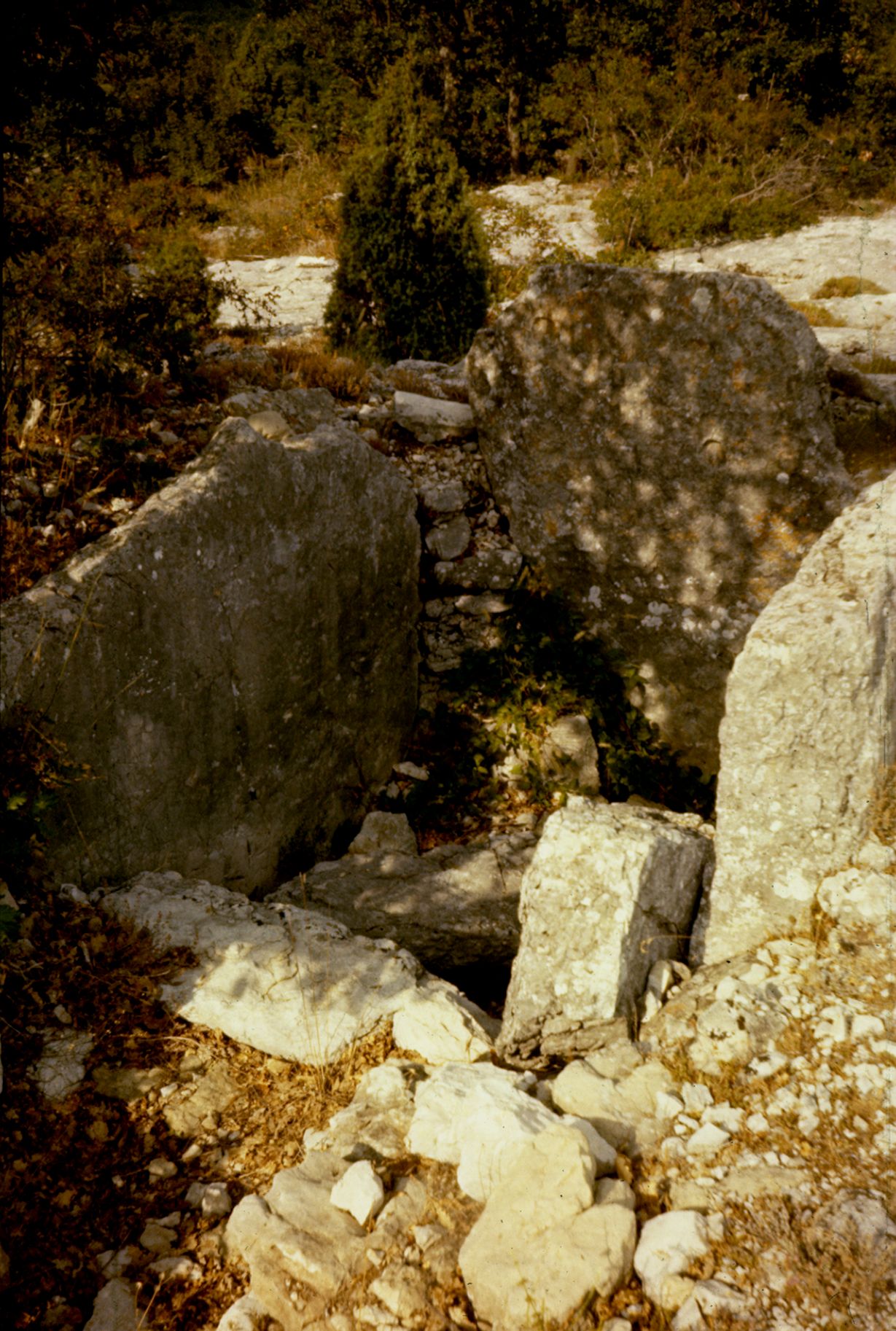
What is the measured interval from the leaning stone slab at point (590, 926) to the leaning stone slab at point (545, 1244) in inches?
33.8

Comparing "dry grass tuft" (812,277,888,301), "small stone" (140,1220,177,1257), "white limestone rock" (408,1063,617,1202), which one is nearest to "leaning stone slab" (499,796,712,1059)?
"white limestone rock" (408,1063,617,1202)

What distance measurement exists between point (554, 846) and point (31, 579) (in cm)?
275

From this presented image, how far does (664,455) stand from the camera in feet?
19.9

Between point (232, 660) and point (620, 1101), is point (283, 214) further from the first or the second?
point (620, 1101)

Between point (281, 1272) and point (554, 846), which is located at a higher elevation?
point (554, 846)

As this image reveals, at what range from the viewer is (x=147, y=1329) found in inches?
97.8

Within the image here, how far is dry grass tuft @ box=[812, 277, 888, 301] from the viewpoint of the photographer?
1102cm

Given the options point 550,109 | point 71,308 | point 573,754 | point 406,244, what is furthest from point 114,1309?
point 550,109

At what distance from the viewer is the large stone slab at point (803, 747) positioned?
124 inches

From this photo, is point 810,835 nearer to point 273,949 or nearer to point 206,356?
point 273,949

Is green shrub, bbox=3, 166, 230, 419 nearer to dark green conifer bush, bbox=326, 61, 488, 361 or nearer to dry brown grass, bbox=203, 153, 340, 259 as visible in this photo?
dark green conifer bush, bbox=326, 61, 488, 361

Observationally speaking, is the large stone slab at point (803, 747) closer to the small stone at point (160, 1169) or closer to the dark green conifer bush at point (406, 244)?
the small stone at point (160, 1169)

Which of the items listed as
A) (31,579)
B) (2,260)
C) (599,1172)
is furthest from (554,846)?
(2,260)

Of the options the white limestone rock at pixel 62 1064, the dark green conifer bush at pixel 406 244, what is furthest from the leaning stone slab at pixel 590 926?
the dark green conifer bush at pixel 406 244
